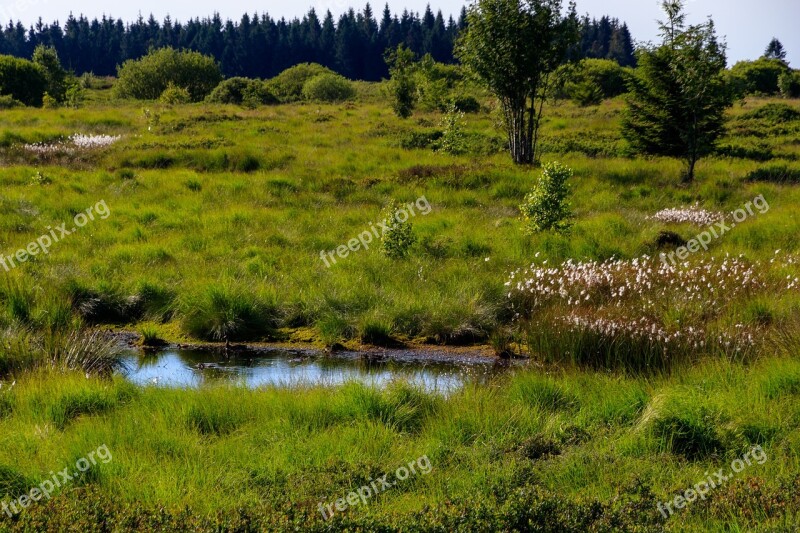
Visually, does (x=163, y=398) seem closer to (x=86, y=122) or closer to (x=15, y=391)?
(x=15, y=391)

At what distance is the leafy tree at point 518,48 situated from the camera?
71.6ft

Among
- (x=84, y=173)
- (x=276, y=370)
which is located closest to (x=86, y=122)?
(x=84, y=173)

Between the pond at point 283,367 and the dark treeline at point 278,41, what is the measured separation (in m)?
121

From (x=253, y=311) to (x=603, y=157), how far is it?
16948 mm

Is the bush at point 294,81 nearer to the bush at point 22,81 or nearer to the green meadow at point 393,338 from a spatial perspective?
the bush at point 22,81

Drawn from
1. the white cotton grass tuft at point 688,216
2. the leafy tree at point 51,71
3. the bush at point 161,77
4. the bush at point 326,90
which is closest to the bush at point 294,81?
the bush at point 326,90

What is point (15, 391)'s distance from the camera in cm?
630

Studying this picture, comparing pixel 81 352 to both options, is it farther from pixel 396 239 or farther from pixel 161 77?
pixel 161 77

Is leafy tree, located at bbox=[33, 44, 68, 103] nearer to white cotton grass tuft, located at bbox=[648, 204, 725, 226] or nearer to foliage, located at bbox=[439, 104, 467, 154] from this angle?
foliage, located at bbox=[439, 104, 467, 154]

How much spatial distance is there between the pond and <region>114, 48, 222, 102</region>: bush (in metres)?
56.1

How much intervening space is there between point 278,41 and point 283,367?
132 m

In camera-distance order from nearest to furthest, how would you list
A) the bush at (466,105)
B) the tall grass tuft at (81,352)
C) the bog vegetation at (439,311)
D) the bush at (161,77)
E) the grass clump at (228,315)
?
the bog vegetation at (439,311) → the tall grass tuft at (81,352) → the grass clump at (228,315) → the bush at (466,105) → the bush at (161,77)

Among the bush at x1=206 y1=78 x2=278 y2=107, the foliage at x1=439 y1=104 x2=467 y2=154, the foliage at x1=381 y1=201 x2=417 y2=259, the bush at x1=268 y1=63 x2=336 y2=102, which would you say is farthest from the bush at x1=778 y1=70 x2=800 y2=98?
the foliage at x1=381 y1=201 x2=417 y2=259

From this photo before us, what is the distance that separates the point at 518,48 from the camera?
2191 centimetres
